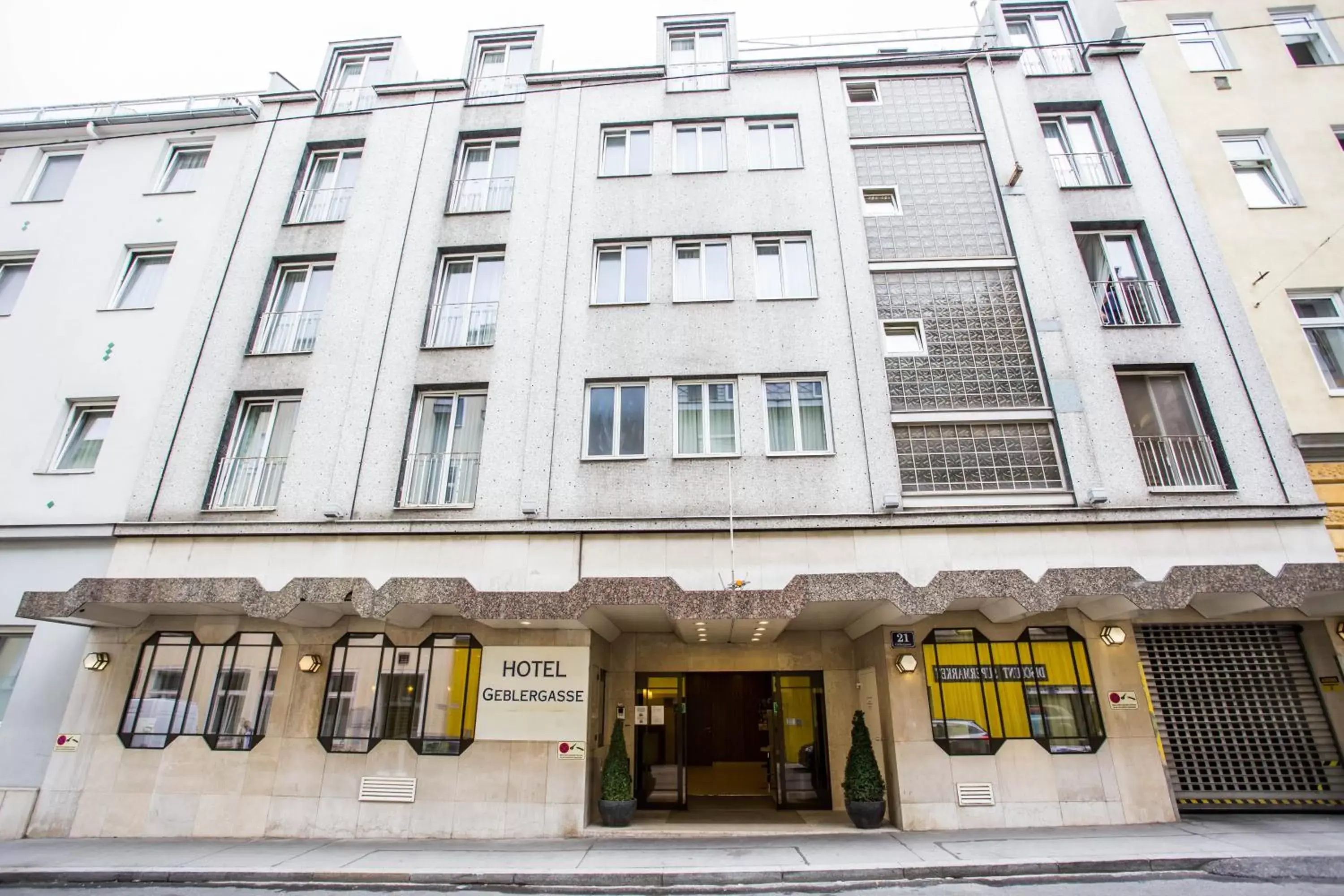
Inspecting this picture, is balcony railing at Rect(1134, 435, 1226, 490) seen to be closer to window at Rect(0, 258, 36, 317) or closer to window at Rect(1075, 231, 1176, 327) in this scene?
window at Rect(1075, 231, 1176, 327)

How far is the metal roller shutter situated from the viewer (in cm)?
994

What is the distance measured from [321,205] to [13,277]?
293 inches

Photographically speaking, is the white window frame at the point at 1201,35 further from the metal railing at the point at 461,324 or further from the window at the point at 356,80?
the window at the point at 356,80

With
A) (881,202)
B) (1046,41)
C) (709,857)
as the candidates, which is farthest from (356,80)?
(709,857)

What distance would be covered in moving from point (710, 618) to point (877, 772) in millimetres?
4059

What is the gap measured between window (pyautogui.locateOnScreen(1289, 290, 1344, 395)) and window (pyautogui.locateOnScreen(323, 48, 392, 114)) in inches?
821

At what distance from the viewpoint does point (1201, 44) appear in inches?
566

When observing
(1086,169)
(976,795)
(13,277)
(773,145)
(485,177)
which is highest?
(773,145)

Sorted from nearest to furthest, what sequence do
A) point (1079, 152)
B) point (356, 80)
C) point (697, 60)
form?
point (1079, 152), point (697, 60), point (356, 80)

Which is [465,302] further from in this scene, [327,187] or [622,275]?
[327,187]

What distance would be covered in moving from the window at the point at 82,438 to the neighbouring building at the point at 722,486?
1635 millimetres

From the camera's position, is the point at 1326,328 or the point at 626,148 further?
the point at 626,148

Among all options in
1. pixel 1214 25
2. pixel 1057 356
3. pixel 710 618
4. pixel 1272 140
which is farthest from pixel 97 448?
pixel 1214 25

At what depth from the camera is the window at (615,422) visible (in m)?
11.6
